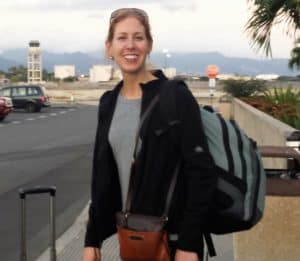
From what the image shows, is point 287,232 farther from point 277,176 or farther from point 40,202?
point 40,202

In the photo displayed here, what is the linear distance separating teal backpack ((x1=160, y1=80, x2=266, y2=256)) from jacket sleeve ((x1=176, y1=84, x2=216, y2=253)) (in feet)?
0.13

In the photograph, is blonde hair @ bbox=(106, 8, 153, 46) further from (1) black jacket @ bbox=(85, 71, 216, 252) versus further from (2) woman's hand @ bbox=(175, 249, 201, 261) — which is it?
(2) woman's hand @ bbox=(175, 249, 201, 261)

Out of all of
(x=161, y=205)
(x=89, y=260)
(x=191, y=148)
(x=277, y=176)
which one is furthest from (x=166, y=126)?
(x=277, y=176)

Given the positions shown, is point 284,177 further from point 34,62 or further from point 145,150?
point 34,62

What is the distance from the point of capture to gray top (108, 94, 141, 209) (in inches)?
113

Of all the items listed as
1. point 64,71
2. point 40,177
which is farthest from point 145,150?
point 64,71

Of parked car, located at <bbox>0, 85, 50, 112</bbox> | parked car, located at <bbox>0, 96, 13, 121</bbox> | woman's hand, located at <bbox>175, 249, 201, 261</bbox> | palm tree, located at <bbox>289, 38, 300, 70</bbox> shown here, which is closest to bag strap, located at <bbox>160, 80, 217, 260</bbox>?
woman's hand, located at <bbox>175, 249, 201, 261</bbox>

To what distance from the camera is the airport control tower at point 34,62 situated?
12244 centimetres

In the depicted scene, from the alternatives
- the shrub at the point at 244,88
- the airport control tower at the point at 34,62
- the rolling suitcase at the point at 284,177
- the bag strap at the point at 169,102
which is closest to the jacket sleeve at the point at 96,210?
the bag strap at the point at 169,102

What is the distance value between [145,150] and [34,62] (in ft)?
399

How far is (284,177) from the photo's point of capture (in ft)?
15.6

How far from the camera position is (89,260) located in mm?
3146

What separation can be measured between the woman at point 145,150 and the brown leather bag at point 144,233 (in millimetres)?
25

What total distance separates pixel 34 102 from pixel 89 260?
40804 mm
